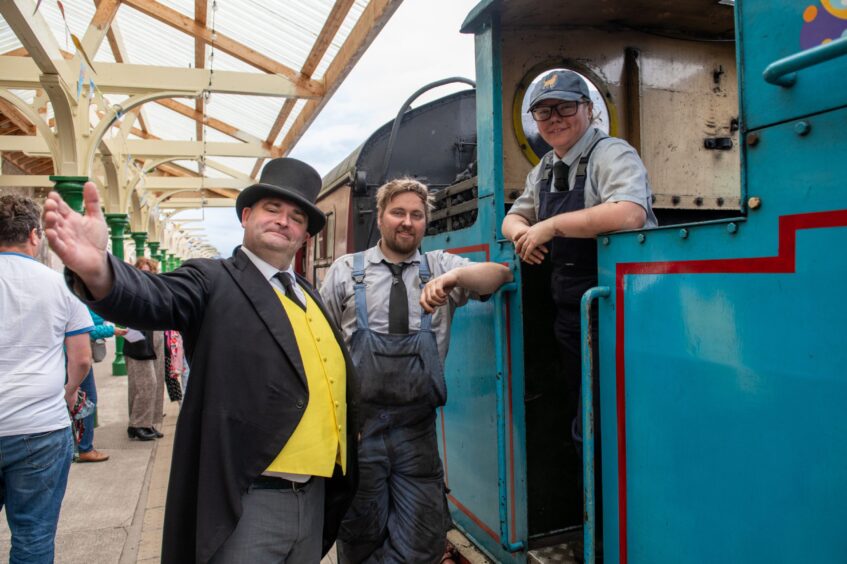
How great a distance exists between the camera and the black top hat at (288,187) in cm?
194

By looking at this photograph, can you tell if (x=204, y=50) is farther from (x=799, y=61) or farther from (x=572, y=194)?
(x=799, y=61)

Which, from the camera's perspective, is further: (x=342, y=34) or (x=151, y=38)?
(x=151, y=38)

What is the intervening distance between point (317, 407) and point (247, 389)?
236 mm

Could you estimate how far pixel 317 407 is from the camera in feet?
6.02

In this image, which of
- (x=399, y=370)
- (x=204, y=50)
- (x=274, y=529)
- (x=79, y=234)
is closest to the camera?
(x=79, y=234)

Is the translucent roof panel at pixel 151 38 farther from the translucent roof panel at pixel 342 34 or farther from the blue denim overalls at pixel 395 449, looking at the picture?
the blue denim overalls at pixel 395 449

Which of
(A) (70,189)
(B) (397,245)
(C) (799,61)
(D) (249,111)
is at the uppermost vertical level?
(D) (249,111)

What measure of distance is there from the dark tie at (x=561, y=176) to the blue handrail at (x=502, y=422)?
436mm

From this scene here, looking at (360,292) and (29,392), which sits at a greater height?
(360,292)

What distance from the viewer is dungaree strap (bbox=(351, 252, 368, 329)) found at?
2408mm

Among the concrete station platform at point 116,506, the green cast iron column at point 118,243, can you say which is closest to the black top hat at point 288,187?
the concrete station platform at point 116,506

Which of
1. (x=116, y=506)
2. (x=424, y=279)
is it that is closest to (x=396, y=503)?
(x=424, y=279)

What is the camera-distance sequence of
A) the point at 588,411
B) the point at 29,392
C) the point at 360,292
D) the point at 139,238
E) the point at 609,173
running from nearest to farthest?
the point at 588,411 → the point at 609,173 → the point at 360,292 → the point at 29,392 → the point at 139,238

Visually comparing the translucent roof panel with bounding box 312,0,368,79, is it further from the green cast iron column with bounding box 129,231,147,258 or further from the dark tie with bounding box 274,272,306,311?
the green cast iron column with bounding box 129,231,147,258
